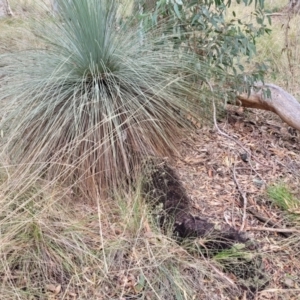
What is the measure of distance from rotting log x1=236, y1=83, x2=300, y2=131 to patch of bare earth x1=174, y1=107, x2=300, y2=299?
0.41ft

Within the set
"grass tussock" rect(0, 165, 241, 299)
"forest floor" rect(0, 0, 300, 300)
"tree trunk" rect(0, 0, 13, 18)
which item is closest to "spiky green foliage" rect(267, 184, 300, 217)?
"forest floor" rect(0, 0, 300, 300)

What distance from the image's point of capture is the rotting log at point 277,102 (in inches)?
99.0

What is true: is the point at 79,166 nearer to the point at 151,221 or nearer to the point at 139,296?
the point at 151,221

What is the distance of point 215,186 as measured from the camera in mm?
2107

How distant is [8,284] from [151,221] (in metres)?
0.64

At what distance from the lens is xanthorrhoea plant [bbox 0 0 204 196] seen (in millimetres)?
1927

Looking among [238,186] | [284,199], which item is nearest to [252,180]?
[238,186]

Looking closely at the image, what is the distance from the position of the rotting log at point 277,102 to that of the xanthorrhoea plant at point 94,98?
1.88 ft

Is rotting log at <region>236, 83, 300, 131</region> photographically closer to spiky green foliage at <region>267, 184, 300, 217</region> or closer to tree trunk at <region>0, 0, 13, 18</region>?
spiky green foliage at <region>267, 184, 300, 217</region>

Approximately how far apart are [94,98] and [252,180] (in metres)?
0.99

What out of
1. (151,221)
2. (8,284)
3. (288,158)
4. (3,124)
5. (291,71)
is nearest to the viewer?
(8,284)

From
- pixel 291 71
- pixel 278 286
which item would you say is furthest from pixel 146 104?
pixel 291 71

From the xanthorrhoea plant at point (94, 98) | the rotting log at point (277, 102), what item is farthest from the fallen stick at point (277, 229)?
the rotting log at point (277, 102)

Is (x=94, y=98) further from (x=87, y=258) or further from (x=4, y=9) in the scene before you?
(x=4, y=9)
